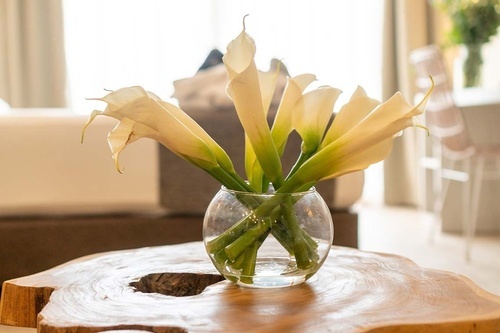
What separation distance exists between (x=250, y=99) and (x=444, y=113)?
2.66 metres

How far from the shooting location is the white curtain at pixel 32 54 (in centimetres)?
509

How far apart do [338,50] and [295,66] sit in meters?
0.34

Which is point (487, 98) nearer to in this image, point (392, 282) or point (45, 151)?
point (45, 151)

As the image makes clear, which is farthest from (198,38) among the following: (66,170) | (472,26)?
(66,170)

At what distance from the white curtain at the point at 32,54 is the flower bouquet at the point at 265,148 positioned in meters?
4.19

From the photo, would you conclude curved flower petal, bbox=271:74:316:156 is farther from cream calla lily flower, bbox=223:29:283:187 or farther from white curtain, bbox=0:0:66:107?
white curtain, bbox=0:0:66:107

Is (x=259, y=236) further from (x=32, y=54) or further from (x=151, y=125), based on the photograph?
(x=32, y=54)

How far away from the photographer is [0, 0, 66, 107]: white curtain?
5.09 meters

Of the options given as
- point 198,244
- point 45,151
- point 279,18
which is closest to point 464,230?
point 279,18

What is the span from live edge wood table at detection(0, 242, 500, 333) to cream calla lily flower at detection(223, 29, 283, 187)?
184mm

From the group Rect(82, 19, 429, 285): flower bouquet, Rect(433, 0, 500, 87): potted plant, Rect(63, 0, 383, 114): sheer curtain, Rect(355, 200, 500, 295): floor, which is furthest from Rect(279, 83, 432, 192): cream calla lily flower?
Rect(63, 0, 383, 114): sheer curtain

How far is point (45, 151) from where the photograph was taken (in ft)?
7.47

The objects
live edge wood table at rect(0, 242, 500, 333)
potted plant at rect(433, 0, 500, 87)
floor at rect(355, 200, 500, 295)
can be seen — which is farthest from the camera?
potted plant at rect(433, 0, 500, 87)

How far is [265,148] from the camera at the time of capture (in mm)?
1118
